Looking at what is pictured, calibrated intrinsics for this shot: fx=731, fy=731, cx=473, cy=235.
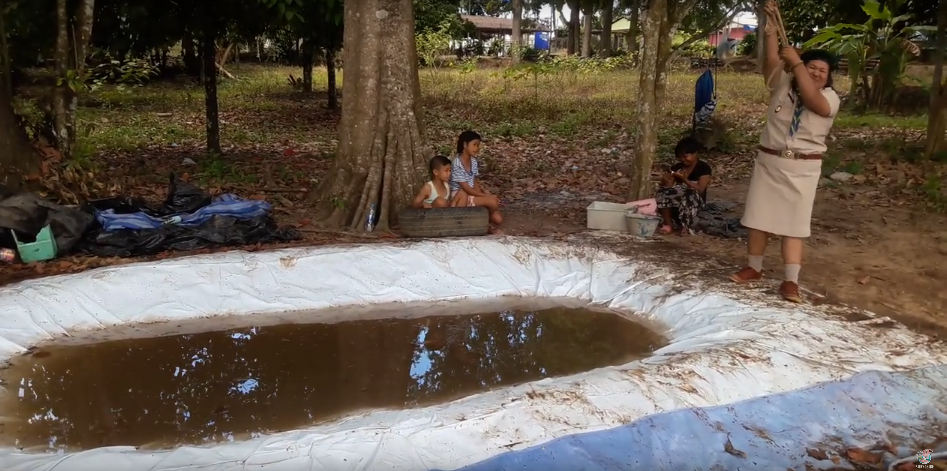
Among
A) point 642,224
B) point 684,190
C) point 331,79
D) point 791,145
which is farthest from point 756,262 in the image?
point 331,79

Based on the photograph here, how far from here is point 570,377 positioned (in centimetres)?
353

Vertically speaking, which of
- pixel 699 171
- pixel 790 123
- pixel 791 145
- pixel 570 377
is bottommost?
pixel 570 377

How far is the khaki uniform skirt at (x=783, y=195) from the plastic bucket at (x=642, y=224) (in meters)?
1.29

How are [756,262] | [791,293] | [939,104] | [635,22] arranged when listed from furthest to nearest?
[635,22], [939,104], [756,262], [791,293]

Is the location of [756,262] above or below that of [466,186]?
below

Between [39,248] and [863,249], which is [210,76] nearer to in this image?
[39,248]

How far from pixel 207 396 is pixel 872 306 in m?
3.85

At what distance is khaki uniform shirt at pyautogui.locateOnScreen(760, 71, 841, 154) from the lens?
164 inches

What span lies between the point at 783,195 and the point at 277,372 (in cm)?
306

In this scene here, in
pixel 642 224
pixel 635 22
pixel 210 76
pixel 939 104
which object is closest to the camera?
pixel 642 224

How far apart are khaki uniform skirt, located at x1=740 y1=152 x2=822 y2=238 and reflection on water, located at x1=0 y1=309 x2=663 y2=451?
99 centimetres

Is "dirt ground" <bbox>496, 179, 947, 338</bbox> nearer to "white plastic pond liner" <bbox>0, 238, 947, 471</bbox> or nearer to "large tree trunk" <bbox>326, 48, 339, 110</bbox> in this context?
"white plastic pond liner" <bbox>0, 238, 947, 471</bbox>

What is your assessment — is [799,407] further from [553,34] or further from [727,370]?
[553,34]

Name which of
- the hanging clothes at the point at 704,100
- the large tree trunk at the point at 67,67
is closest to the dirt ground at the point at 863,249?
the hanging clothes at the point at 704,100
